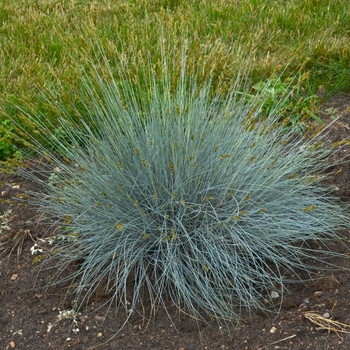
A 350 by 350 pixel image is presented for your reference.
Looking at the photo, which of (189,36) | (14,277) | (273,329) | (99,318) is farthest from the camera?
(189,36)

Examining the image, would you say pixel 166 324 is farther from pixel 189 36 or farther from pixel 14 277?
pixel 189 36

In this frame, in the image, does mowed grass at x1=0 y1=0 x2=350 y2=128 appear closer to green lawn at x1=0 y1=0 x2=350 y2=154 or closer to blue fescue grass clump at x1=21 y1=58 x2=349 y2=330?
green lawn at x1=0 y1=0 x2=350 y2=154

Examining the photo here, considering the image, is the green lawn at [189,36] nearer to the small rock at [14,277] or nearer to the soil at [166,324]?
the small rock at [14,277]

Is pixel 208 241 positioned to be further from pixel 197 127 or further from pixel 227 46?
pixel 227 46

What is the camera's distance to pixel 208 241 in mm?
2596

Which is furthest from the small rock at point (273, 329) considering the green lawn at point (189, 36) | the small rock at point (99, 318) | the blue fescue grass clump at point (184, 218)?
the green lawn at point (189, 36)

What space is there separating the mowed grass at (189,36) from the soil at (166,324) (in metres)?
1.34

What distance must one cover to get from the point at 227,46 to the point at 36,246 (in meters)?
2.32

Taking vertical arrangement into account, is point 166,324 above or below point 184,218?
below

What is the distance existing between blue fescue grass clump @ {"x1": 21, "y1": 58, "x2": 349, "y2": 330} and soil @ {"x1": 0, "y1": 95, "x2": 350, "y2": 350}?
0.07 m

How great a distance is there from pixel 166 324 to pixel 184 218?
460mm

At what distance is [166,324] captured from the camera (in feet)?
8.36

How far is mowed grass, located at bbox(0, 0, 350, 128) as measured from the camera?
4160mm

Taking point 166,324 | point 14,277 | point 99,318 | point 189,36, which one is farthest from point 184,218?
point 189,36
